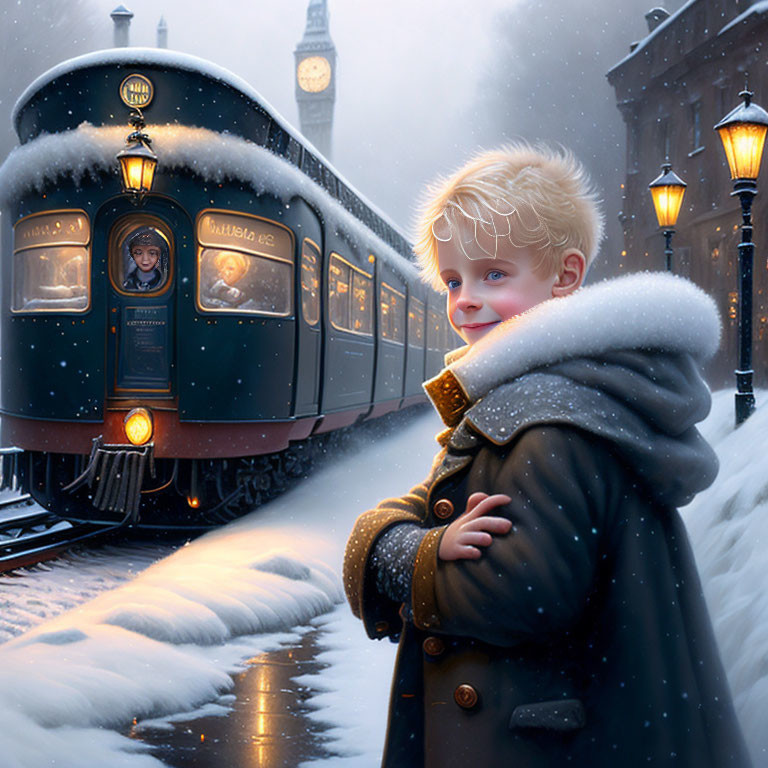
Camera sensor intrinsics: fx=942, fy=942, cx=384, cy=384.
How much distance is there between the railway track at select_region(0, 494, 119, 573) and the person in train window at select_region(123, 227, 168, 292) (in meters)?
2.27

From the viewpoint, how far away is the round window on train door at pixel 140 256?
788 centimetres

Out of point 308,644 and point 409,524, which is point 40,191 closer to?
point 308,644

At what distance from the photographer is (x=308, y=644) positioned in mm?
5066

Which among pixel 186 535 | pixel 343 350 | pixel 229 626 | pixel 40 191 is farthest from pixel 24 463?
pixel 229 626

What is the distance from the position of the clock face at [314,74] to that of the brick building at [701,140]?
105ft

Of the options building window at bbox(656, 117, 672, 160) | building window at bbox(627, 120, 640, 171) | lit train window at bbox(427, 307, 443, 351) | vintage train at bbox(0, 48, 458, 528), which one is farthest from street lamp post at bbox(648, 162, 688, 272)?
building window at bbox(627, 120, 640, 171)

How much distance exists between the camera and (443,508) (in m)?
1.62

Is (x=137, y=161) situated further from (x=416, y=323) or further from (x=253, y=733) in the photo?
(x=416, y=323)

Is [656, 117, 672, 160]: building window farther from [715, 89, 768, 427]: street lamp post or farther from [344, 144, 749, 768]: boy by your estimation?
[344, 144, 749, 768]: boy

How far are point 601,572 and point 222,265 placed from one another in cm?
667

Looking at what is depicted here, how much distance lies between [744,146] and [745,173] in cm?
24

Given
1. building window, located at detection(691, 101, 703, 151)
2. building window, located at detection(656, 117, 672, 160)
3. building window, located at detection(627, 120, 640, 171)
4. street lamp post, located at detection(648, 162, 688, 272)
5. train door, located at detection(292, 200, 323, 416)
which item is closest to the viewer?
train door, located at detection(292, 200, 323, 416)

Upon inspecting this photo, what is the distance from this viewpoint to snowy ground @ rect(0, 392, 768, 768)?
3.37 metres

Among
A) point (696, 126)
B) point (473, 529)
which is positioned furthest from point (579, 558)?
point (696, 126)
